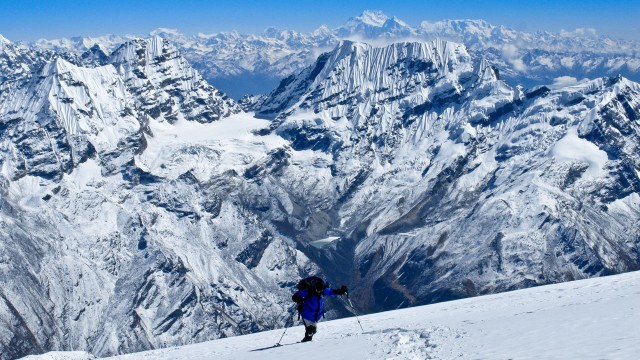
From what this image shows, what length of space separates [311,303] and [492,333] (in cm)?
1518

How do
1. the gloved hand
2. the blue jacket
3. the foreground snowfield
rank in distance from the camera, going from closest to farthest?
1. the foreground snowfield
2. the gloved hand
3. the blue jacket

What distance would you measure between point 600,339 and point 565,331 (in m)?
5.35

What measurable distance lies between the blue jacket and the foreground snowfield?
233cm

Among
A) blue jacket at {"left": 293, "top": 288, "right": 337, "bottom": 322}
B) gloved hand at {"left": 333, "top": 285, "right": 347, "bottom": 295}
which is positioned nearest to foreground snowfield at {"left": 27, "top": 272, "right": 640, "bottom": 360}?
blue jacket at {"left": 293, "top": 288, "right": 337, "bottom": 322}

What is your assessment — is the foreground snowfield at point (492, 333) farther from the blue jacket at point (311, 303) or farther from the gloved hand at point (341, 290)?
the gloved hand at point (341, 290)

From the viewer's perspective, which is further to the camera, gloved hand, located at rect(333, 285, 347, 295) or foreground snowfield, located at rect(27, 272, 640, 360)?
gloved hand, located at rect(333, 285, 347, 295)

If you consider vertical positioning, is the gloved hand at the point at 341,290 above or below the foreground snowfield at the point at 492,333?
above

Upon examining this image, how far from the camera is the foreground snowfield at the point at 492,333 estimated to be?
144 ft

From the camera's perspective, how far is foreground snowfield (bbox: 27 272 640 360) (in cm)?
4378

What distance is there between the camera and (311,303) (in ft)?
201

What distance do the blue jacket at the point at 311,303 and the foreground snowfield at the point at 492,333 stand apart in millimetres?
2334

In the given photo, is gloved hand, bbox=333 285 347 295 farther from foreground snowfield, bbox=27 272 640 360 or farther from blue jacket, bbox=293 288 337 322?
foreground snowfield, bbox=27 272 640 360

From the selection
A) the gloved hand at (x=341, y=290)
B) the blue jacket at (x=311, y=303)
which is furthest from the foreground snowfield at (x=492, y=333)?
the gloved hand at (x=341, y=290)

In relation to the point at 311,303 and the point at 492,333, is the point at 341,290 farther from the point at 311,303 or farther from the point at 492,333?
the point at 492,333
